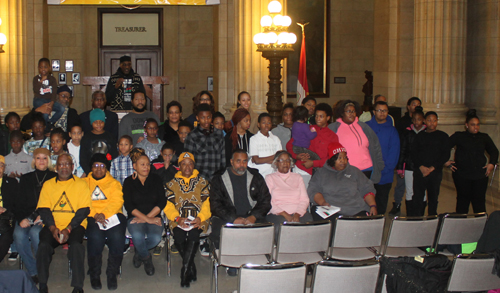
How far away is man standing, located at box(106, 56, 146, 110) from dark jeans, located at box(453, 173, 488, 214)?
5378 mm

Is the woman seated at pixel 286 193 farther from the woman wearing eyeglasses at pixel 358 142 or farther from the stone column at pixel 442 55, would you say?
the stone column at pixel 442 55

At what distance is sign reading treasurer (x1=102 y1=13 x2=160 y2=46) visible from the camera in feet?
51.2

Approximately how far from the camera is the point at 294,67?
14.5m

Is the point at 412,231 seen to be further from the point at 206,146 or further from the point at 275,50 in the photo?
Answer: the point at 275,50

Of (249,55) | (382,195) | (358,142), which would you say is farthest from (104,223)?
(249,55)

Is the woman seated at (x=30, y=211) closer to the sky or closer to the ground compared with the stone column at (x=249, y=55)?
closer to the ground

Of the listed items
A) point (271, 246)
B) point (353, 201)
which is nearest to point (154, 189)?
point (271, 246)

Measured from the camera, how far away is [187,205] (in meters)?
5.72

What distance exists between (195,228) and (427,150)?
348 cm

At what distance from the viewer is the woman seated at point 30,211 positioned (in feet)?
17.9

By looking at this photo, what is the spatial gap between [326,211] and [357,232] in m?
0.78

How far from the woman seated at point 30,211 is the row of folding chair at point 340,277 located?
2.69m

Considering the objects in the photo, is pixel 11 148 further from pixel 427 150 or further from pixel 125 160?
pixel 427 150

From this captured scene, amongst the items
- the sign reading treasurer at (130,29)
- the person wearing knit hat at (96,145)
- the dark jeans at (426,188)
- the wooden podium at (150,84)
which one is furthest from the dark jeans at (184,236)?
the sign reading treasurer at (130,29)
